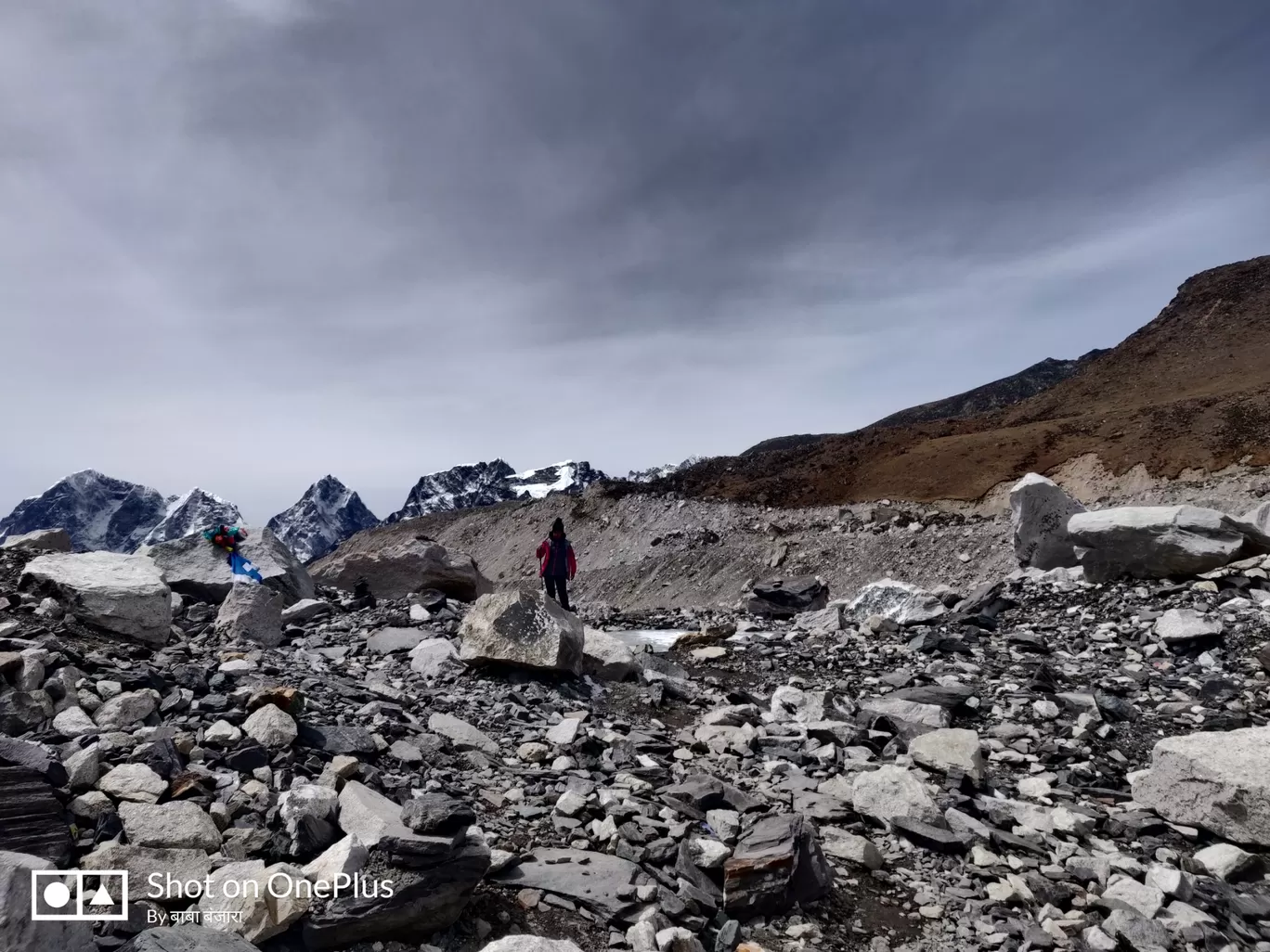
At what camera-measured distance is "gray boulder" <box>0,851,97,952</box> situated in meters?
2.58

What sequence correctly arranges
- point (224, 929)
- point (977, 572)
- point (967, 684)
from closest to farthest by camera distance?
point (224, 929) < point (967, 684) < point (977, 572)

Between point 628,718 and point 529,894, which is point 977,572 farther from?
point 529,894

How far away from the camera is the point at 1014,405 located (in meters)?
45.6

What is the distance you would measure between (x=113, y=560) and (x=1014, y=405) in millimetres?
50024

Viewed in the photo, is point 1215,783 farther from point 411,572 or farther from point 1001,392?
point 1001,392

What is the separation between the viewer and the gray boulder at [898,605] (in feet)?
42.0

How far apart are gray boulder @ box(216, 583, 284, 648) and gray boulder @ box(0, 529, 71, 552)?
13.8 feet

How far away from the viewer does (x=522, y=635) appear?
8.40 metres

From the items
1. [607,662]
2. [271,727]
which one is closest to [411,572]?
[607,662]

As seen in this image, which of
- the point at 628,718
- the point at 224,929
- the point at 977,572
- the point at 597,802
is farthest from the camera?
the point at 977,572

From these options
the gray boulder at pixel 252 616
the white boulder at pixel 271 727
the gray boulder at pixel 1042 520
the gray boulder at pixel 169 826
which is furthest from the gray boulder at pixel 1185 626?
the gray boulder at pixel 252 616

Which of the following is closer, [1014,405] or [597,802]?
[597,802]

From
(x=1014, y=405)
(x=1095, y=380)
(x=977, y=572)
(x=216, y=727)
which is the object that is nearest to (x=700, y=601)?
(x=977, y=572)

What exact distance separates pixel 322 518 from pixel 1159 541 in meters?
173
